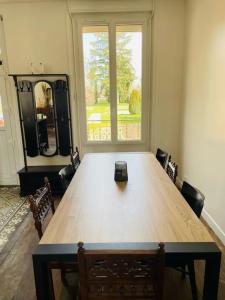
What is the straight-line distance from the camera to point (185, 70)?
12.0 feet

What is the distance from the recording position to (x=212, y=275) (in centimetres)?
124

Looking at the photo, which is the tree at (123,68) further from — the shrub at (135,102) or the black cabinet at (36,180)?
the black cabinet at (36,180)

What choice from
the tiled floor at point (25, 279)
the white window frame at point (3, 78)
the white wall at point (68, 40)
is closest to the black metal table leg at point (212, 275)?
the tiled floor at point (25, 279)

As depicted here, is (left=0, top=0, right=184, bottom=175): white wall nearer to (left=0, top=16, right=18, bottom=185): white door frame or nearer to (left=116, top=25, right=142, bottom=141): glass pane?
(left=0, top=16, right=18, bottom=185): white door frame

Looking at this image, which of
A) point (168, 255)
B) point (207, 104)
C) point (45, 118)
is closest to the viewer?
point (168, 255)

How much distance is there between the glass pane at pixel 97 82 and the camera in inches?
148

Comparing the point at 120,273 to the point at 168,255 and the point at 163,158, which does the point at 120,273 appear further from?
the point at 163,158

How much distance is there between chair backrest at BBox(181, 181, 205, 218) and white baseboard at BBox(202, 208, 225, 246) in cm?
95

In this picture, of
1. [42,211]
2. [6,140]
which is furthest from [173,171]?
[6,140]

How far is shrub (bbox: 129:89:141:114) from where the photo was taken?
12.9ft

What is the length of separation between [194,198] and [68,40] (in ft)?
10.1

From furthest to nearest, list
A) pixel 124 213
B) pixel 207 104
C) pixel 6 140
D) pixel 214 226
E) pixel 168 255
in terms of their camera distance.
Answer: pixel 6 140
pixel 207 104
pixel 214 226
pixel 124 213
pixel 168 255

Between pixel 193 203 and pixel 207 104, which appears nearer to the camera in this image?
pixel 193 203

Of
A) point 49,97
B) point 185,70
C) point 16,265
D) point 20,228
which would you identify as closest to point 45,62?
point 49,97
